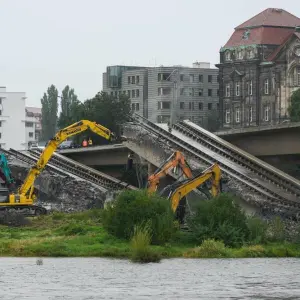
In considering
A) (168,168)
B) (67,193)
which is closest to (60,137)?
(67,193)

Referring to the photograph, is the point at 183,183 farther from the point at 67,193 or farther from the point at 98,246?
the point at 67,193

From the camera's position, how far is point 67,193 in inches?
4368

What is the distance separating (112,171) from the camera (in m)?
131

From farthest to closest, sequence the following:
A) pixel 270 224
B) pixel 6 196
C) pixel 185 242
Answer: pixel 6 196 < pixel 270 224 < pixel 185 242

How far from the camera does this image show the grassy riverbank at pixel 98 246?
64938mm

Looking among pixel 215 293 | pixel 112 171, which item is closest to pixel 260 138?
pixel 112 171

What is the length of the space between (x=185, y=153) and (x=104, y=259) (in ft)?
128

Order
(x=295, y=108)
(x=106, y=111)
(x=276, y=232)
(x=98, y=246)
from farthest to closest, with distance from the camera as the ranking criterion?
(x=295, y=108) → (x=106, y=111) → (x=276, y=232) → (x=98, y=246)

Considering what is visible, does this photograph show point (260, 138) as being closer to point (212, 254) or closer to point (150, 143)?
point (150, 143)

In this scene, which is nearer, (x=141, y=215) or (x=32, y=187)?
(x=141, y=215)

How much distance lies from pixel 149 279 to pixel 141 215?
15.8 meters

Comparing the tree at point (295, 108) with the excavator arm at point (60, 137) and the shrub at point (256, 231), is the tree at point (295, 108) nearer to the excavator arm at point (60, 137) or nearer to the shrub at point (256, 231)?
the excavator arm at point (60, 137)

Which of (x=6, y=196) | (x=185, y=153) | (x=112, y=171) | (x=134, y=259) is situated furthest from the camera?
(x=112, y=171)

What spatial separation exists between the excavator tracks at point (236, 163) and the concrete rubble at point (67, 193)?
5751 mm
